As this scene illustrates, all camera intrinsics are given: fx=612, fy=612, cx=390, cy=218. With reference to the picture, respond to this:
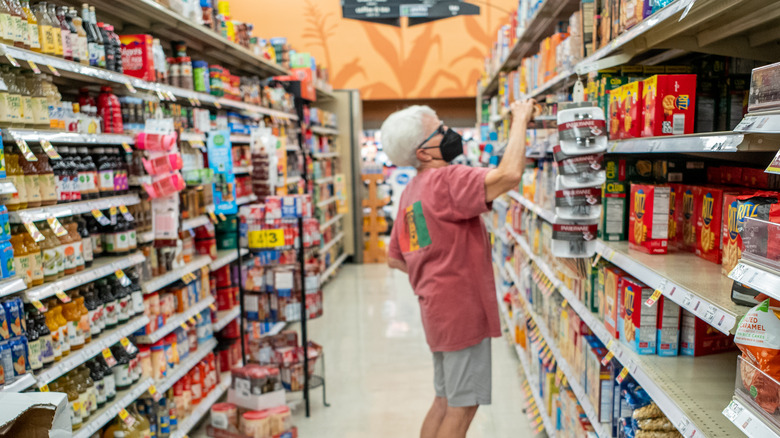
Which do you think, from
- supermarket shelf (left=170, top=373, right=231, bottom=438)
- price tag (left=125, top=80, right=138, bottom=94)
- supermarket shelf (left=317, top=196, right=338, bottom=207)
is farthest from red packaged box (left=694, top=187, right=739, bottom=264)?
supermarket shelf (left=317, top=196, right=338, bottom=207)

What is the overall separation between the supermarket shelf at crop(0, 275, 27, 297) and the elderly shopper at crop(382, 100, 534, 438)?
5.35 ft

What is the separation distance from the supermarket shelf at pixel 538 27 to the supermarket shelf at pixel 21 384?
10.1 feet

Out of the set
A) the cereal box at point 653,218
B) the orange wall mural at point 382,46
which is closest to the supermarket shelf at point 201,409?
the cereal box at point 653,218

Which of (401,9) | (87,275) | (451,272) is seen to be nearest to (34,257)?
(87,275)

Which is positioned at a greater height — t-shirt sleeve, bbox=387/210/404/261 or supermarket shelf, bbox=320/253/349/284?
t-shirt sleeve, bbox=387/210/404/261

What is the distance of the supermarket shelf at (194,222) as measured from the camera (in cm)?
399

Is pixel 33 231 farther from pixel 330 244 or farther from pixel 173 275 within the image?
pixel 330 244

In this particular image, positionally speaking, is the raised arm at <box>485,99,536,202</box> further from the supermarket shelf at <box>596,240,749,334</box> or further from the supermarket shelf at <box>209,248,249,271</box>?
the supermarket shelf at <box>209,248,249,271</box>

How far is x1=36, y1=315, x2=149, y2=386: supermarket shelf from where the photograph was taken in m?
2.58

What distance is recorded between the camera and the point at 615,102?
235 cm

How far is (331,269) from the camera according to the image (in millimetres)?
8641

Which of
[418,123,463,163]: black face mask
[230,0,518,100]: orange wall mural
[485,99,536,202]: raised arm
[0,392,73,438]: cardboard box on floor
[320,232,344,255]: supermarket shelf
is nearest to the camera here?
[0,392,73,438]: cardboard box on floor

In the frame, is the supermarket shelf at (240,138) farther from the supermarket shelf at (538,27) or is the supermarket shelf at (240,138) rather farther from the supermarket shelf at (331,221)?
the supermarket shelf at (331,221)

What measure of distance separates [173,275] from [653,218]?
283cm
